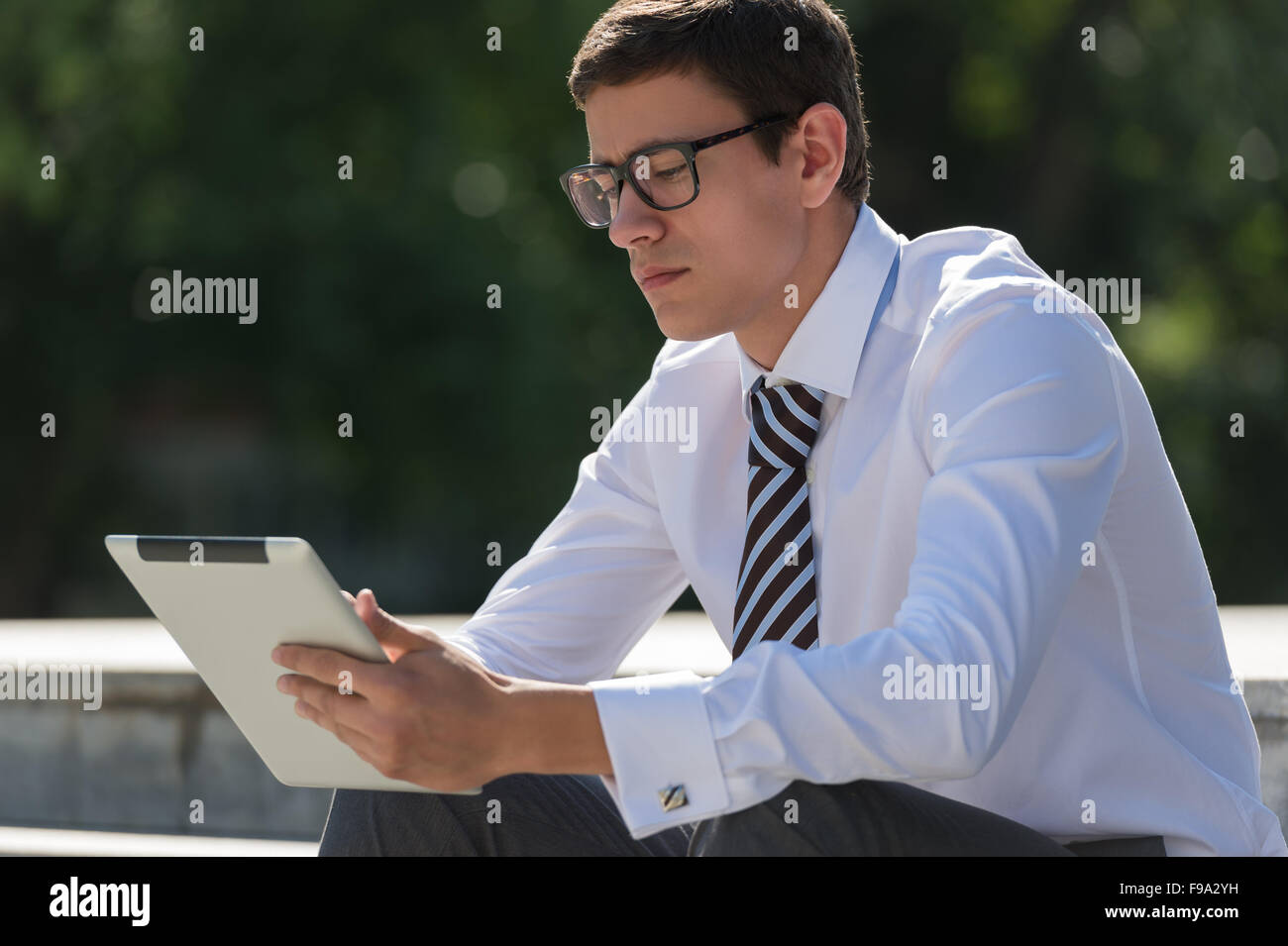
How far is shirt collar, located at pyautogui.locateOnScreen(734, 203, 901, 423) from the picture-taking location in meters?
2.24

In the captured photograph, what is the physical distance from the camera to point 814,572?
2.22 meters

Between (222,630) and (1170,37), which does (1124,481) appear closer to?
(222,630)

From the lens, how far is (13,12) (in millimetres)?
10508

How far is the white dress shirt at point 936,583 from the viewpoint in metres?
1.70

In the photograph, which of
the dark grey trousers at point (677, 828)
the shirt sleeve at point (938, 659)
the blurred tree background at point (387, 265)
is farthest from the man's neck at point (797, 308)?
the blurred tree background at point (387, 265)

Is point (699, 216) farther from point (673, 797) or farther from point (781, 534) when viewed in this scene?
point (673, 797)

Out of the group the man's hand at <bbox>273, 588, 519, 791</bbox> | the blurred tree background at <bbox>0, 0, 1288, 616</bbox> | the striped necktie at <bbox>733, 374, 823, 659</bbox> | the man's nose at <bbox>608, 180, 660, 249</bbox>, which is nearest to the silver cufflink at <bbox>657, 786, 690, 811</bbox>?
the man's hand at <bbox>273, 588, 519, 791</bbox>

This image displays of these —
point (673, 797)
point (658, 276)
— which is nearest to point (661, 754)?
point (673, 797)

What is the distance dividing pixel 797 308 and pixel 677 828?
78 cm

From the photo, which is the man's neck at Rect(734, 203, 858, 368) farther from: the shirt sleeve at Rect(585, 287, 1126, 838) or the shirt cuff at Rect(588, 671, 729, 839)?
the shirt cuff at Rect(588, 671, 729, 839)

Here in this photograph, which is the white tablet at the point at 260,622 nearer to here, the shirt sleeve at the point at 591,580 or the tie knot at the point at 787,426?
the shirt sleeve at the point at 591,580

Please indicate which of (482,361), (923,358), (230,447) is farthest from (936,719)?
(230,447)

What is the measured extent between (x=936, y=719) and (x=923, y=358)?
59cm

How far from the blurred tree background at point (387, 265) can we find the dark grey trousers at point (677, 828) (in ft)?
26.0
